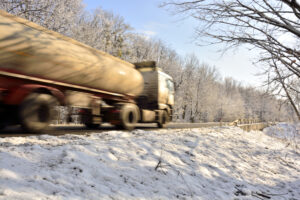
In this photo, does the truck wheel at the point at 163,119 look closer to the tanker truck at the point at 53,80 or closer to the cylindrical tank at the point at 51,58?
the tanker truck at the point at 53,80

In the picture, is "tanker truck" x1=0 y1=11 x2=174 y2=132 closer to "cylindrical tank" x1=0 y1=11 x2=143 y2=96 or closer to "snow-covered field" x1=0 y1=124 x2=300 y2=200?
"cylindrical tank" x1=0 y1=11 x2=143 y2=96

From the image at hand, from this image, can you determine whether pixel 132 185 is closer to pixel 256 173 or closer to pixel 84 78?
pixel 256 173

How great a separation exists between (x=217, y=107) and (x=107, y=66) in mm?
37706

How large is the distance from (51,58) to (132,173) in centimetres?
439

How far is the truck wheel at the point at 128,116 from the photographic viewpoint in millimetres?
8652

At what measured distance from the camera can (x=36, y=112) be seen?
577cm

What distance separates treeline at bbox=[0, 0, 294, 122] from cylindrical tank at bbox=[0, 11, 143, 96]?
19.3 ft

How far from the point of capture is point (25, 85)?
18.0ft

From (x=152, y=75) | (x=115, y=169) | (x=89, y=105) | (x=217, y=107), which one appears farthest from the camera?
(x=217, y=107)

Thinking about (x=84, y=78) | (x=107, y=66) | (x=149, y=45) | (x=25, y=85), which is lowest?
(x=25, y=85)

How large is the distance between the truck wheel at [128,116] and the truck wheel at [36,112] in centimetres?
306

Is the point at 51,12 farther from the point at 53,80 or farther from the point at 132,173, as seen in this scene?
the point at 132,173

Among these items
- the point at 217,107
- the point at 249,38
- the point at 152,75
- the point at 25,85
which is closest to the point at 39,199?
Result: the point at 25,85

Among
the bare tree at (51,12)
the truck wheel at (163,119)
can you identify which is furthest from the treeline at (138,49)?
the truck wheel at (163,119)
